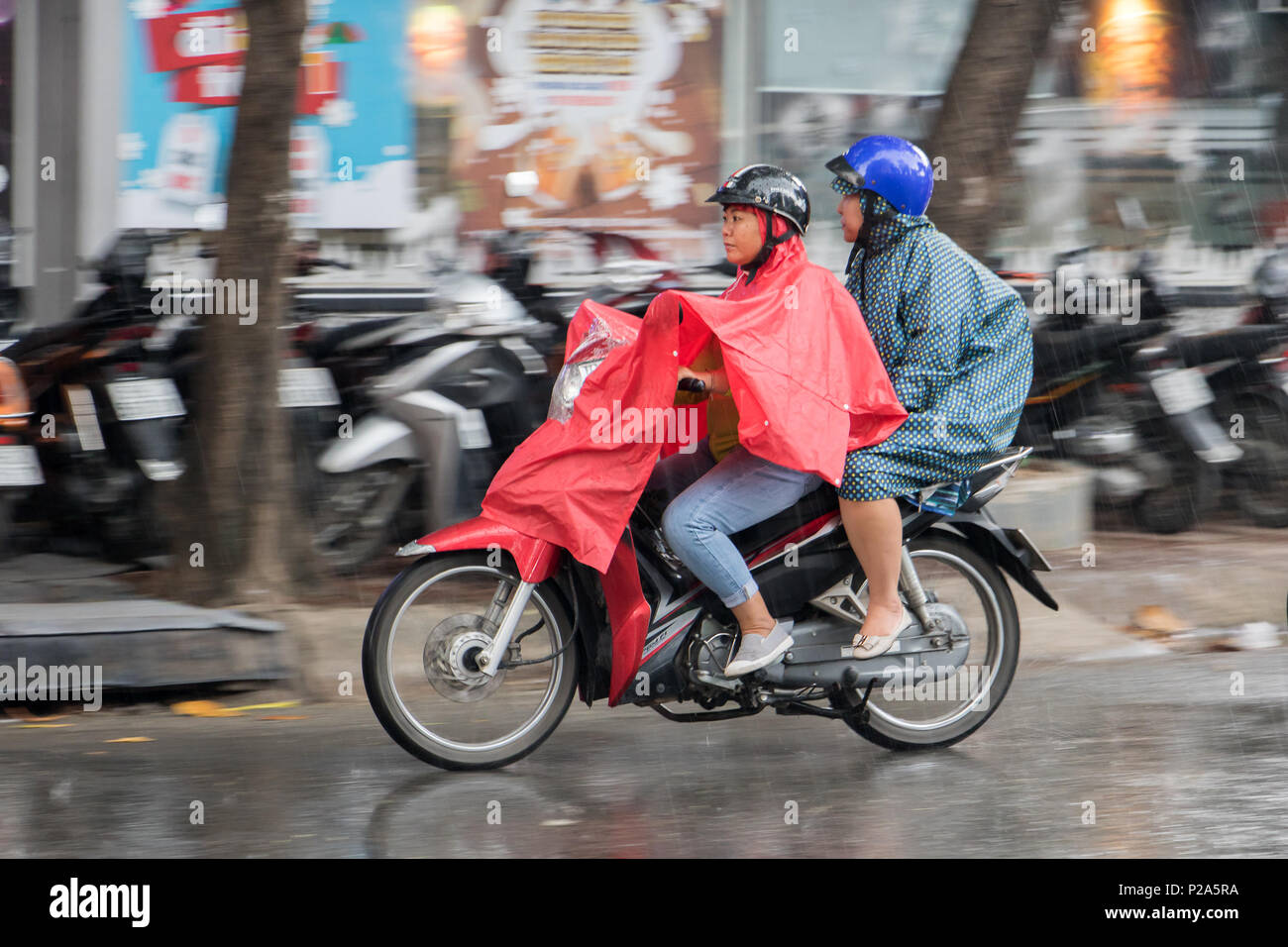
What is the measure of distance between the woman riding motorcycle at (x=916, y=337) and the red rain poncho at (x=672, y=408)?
0.21m

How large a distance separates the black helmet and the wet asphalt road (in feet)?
5.66

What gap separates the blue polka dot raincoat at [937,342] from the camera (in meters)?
5.07

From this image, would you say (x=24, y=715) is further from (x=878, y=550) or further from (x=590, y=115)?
(x=590, y=115)

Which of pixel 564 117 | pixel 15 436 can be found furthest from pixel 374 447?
pixel 564 117

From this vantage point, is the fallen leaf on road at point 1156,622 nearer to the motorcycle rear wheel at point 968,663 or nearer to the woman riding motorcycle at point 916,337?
the motorcycle rear wheel at point 968,663

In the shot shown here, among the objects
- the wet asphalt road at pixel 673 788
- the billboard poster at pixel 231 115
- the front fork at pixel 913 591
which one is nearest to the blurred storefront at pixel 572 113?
the billboard poster at pixel 231 115

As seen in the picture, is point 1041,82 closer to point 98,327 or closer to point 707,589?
point 98,327

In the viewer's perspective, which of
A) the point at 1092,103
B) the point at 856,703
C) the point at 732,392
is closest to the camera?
the point at 732,392

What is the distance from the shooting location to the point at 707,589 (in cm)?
503

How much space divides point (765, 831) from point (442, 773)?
1105mm

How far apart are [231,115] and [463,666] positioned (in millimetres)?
7188

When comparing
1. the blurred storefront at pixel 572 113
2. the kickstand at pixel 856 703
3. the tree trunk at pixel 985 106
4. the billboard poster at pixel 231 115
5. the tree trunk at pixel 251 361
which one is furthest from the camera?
the blurred storefront at pixel 572 113

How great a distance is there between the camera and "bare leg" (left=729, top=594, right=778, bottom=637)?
491 centimetres

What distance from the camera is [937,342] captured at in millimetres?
5090
